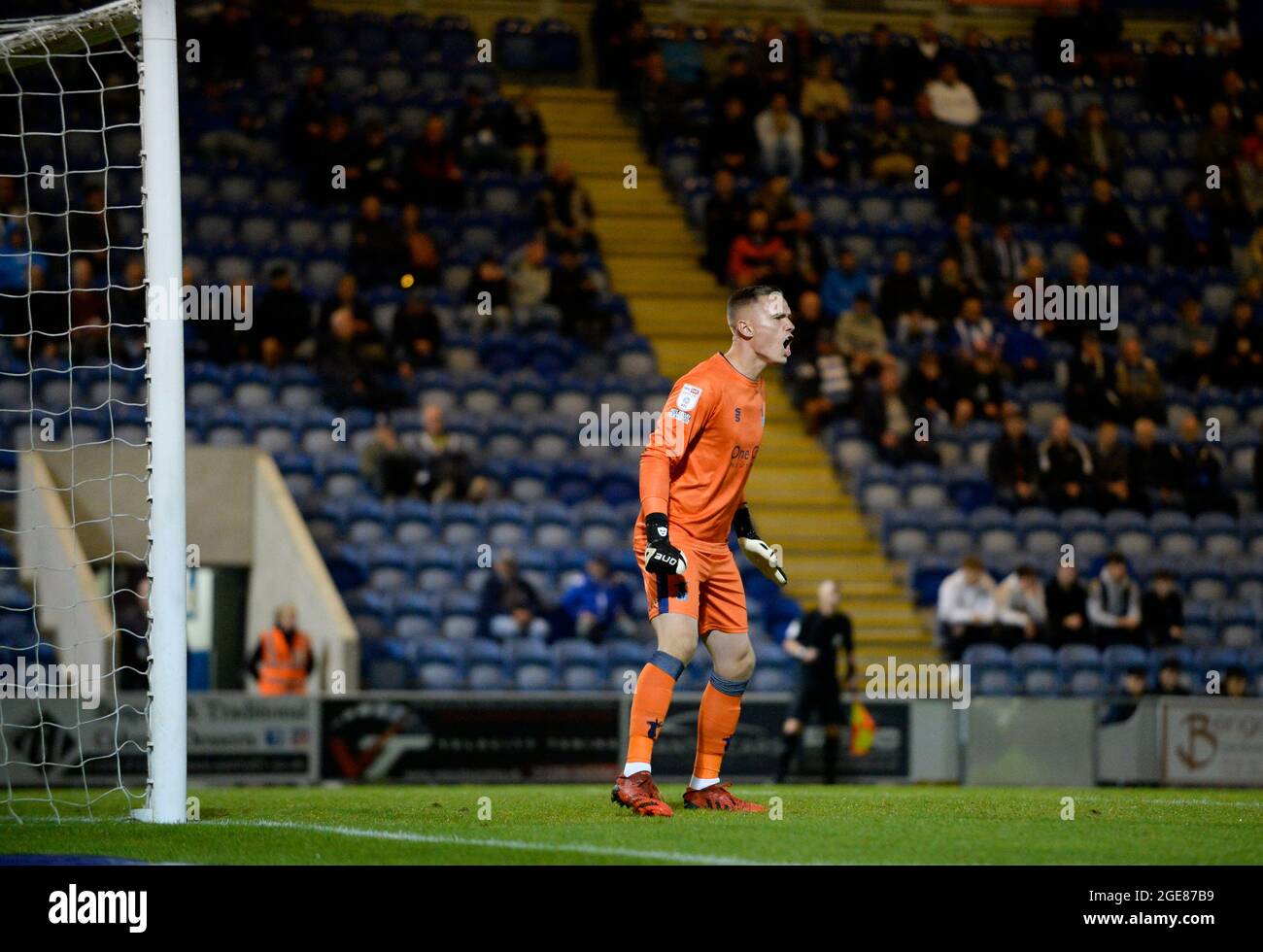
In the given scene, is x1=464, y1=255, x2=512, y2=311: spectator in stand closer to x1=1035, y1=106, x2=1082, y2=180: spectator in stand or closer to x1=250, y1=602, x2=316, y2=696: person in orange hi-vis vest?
x1=250, y1=602, x2=316, y2=696: person in orange hi-vis vest

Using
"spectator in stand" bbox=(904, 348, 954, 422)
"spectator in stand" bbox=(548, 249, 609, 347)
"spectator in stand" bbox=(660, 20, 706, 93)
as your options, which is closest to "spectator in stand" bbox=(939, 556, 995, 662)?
"spectator in stand" bbox=(904, 348, 954, 422)

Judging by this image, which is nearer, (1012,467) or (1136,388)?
(1012,467)

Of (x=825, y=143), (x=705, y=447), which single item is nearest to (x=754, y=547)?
(x=705, y=447)

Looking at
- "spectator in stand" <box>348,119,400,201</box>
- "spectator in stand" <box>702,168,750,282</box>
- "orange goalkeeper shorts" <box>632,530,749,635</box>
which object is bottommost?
"orange goalkeeper shorts" <box>632,530,749,635</box>

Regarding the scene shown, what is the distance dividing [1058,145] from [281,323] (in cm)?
993

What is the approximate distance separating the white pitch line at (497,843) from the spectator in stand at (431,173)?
40.8ft

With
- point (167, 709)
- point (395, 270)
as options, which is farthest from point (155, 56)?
point (395, 270)

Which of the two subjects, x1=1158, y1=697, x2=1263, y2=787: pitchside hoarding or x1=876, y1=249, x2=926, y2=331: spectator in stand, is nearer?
x1=1158, y1=697, x2=1263, y2=787: pitchside hoarding

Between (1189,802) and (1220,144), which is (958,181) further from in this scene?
(1189,802)

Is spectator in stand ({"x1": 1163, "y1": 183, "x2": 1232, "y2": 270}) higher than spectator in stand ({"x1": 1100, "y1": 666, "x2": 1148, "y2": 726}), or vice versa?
spectator in stand ({"x1": 1163, "y1": 183, "x2": 1232, "y2": 270})

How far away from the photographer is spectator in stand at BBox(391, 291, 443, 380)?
17844mm

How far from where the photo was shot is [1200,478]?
18.5m

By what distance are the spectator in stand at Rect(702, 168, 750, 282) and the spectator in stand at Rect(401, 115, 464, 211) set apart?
283cm

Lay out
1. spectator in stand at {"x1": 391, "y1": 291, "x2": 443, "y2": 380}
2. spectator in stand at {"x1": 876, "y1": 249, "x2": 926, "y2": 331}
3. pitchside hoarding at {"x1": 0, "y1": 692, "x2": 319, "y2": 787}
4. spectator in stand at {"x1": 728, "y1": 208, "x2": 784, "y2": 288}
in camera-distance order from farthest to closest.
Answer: spectator in stand at {"x1": 728, "y1": 208, "x2": 784, "y2": 288} → spectator in stand at {"x1": 876, "y1": 249, "x2": 926, "y2": 331} → spectator in stand at {"x1": 391, "y1": 291, "x2": 443, "y2": 380} → pitchside hoarding at {"x1": 0, "y1": 692, "x2": 319, "y2": 787}
